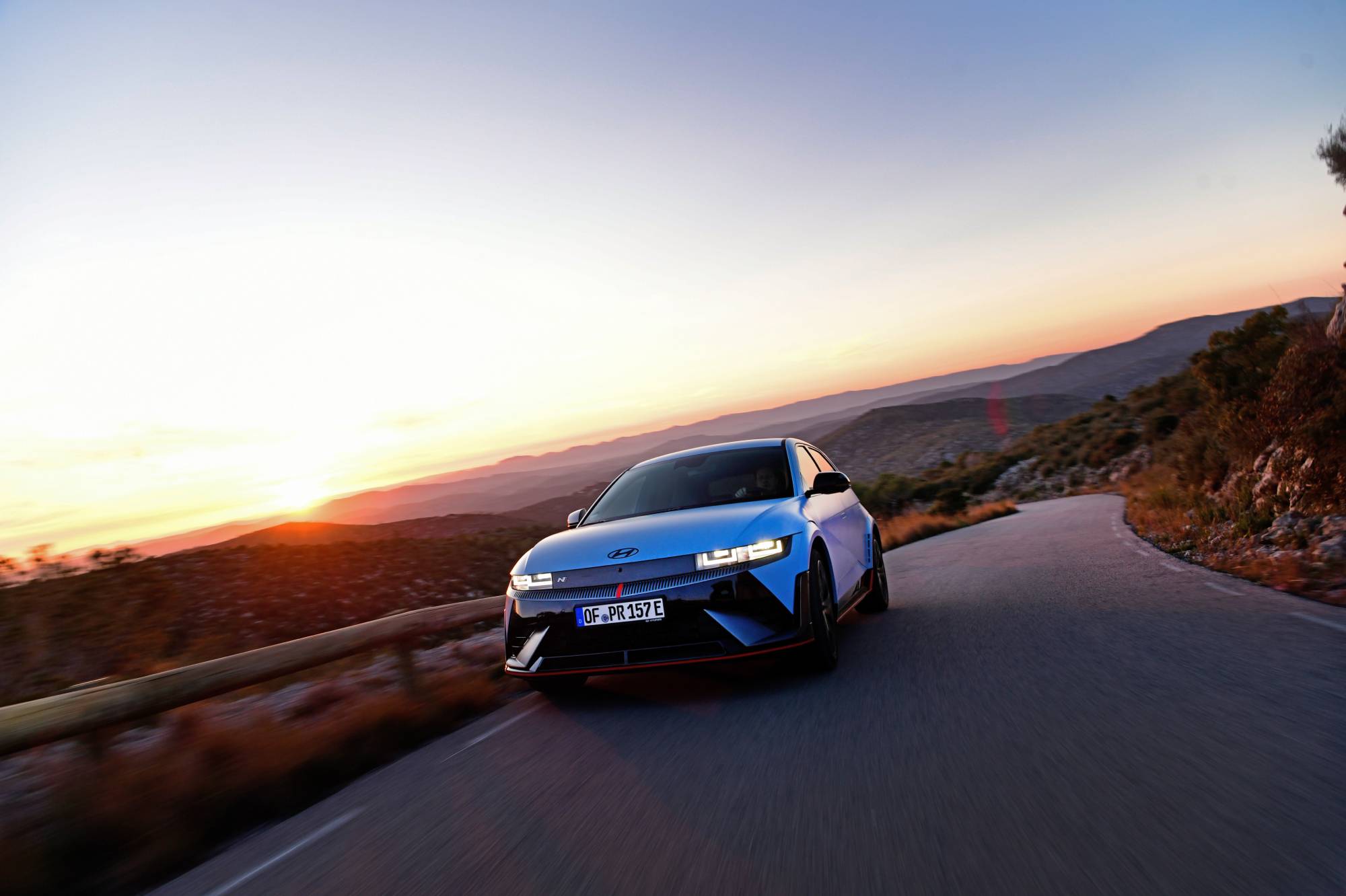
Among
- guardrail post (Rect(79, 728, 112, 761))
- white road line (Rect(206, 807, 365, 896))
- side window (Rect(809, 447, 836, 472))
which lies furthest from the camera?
side window (Rect(809, 447, 836, 472))

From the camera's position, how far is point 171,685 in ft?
17.1

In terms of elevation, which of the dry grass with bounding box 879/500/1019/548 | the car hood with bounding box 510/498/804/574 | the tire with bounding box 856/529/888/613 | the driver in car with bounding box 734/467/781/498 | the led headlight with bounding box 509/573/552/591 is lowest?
the dry grass with bounding box 879/500/1019/548

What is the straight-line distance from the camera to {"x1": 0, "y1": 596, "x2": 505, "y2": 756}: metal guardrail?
15.0ft

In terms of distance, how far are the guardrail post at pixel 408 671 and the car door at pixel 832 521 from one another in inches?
127

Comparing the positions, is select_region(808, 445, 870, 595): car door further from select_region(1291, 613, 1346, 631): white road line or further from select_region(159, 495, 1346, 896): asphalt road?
select_region(1291, 613, 1346, 631): white road line

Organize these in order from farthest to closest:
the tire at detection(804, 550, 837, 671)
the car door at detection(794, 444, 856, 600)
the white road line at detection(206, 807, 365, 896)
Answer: the car door at detection(794, 444, 856, 600) → the tire at detection(804, 550, 837, 671) → the white road line at detection(206, 807, 365, 896)

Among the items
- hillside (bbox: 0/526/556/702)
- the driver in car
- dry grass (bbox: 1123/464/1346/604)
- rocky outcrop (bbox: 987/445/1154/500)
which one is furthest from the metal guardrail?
rocky outcrop (bbox: 987/445/1154/500)

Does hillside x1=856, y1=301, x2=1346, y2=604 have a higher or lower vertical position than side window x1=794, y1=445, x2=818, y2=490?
lower

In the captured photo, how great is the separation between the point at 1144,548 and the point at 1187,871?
11.0 m

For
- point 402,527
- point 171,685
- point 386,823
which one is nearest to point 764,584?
point 386,823

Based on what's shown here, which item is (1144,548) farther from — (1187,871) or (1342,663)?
(1187,871)

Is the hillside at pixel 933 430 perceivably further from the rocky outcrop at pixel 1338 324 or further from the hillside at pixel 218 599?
the rocky outcrop at pixel 1338 324

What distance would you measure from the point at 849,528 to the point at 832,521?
2.50 ft

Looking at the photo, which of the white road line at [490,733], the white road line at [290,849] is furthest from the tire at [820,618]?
the white road line at [290,849]
